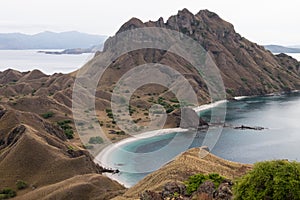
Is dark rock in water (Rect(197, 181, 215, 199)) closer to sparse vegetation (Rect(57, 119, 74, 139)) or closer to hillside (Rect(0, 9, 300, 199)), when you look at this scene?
hillside (Rect(0, 9, 300, 199))

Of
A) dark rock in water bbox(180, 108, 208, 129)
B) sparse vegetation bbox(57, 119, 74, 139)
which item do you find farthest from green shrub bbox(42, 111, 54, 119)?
dark rock in water bbox(180, 108, 208, 129)

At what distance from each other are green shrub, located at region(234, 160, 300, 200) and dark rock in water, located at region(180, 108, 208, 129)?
248 feet

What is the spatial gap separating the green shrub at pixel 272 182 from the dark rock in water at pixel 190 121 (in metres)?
Result: 75.6

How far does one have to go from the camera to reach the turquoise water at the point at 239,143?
67400mm

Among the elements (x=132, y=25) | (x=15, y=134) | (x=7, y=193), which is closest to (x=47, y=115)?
(x=15, y=134)

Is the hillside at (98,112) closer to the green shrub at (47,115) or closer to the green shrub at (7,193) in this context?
the green shrub at (47,115)

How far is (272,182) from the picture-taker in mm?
20016

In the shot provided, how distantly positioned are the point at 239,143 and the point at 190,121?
19.3 m

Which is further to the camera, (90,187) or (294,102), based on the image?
(294,102)

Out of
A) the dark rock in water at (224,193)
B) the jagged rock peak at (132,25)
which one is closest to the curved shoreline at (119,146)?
the dark rock in water at (224,193)

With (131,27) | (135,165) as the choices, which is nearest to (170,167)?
(135,165)

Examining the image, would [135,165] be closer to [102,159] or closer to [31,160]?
[102,159]

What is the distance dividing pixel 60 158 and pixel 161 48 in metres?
125

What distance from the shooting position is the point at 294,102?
5802 inches
